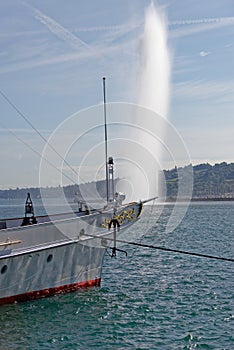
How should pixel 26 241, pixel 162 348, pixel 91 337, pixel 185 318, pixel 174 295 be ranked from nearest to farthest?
pixel 162 348, pixel 91 337, pixel 185 318, pixel 26 241, pixel 174 295

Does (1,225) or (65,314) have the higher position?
(1,225)

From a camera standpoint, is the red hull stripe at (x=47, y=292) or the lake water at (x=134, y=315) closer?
the lake water at (x=134, y=315)

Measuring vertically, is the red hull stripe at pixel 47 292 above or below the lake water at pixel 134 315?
above

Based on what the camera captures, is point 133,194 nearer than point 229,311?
No

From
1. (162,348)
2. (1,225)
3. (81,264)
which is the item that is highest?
(1,225)

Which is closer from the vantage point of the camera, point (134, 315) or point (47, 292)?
point (134, 315)

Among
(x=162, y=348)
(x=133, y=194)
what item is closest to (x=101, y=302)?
(x=162, y=348)

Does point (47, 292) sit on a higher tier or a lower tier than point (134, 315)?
higher

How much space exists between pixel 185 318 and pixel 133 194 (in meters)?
10.5

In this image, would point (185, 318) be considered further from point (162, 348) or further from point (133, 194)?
point (133, 194)

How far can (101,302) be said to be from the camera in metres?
22.7

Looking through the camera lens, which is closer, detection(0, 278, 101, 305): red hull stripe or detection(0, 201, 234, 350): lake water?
detection(0, 201, 234, 350): lake water

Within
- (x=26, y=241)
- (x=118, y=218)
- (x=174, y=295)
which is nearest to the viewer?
(x=26, y=241)

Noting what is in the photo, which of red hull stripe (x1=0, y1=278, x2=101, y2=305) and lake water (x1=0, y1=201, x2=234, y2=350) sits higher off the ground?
red hull stripe (x1=0, y1=278, x2=101, y2=305)
